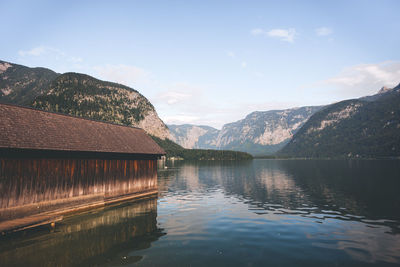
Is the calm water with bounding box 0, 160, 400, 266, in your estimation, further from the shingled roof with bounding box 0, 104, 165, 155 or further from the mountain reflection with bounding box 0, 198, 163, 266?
the shingled roof with bounding box 0, 104, 165, 155

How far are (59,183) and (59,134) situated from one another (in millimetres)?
4830

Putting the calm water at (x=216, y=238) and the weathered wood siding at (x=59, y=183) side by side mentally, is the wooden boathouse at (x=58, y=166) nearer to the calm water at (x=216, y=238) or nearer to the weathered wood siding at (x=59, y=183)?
the weathered wood siding at (x=59, y=183)

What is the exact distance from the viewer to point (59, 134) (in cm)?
2234

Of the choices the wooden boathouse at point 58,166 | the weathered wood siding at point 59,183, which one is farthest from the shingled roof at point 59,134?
the weathered wood siding at point 59,183

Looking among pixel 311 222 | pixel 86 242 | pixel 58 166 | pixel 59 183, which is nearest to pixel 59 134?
pixel 58 166

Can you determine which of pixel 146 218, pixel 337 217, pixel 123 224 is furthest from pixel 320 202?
pixel 123 224

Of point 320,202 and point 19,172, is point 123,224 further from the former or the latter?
point 320,202

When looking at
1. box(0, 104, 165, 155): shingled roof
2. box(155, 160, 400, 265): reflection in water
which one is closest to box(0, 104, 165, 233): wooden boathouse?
box(0, 104, 165, 155): shingled roof

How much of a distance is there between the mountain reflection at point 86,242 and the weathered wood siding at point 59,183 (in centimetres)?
197

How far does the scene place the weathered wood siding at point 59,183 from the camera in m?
17.5

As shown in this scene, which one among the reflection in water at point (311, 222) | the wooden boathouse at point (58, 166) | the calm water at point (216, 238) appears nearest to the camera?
the calm water at point (216, 238)

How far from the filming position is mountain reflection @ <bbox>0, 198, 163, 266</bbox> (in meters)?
13.3

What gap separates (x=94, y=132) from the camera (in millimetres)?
27125

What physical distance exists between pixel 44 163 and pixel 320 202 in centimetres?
3390
